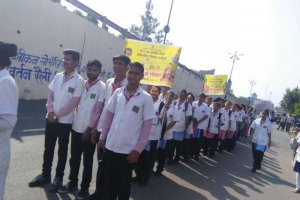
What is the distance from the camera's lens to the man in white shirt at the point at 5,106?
3.06 metres

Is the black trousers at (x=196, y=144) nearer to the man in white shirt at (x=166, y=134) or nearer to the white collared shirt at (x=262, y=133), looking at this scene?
the white collared shirt at (x=262, y=133)

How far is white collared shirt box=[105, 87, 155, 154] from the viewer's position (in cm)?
395

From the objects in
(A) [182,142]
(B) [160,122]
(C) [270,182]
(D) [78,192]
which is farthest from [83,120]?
(C) [270,182]

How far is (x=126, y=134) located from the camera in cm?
395

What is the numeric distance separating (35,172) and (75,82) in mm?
1751

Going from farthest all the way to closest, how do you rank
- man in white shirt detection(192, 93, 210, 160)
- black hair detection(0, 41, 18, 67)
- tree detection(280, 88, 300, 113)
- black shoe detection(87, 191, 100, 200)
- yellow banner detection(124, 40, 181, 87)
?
tree detection(280, 88, 300, 113) < man in white shirt detection(192, 93, 210, 160) < yellow banner detection(124, 40, 181, 87) < black shoe detection(87, 191, 100, 200) < black hair detection(0, 41, 18, 67)

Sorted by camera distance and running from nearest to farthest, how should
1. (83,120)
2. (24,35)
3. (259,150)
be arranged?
(83,120) < (259,150) < (24,35)

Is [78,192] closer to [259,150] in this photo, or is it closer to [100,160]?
[100,160]

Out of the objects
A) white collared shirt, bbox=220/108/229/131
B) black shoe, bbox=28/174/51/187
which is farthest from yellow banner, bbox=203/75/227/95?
black shoe, bbox=28/174/51/187

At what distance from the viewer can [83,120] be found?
195 inches

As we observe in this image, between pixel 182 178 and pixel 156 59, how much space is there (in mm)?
2702

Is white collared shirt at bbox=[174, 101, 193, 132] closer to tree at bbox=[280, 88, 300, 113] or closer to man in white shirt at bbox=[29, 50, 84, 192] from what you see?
man in white shirt at bbox=[29, 50, 84, 192]

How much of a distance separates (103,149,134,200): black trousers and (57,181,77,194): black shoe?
121cm

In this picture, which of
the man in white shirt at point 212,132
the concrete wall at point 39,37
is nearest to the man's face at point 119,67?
the man in white shirt at point 212,132
